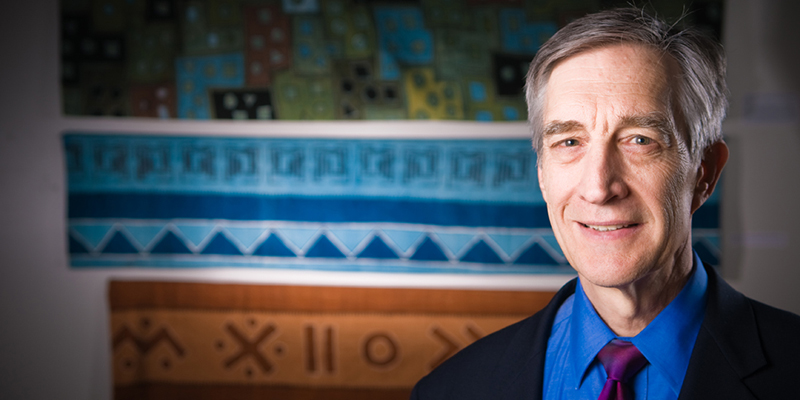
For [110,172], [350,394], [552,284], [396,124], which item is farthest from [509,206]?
[110,172]

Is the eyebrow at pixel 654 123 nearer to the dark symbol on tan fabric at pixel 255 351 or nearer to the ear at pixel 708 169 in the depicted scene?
the ear at pixel 708 169

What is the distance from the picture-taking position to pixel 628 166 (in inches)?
30.0

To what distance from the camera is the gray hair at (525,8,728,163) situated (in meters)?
0.78

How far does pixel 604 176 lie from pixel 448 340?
140 cm

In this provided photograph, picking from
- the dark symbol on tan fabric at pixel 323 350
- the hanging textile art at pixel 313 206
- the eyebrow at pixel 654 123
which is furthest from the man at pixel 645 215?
the dark symbol on tan fabric at pixel 323 350

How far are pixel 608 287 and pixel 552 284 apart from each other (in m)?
1.27

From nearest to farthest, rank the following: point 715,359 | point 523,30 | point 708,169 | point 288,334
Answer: point 715,359 < point 708,169 < point 523,30 < point 288,334

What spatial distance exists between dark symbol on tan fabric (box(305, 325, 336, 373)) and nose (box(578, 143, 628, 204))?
1.54m

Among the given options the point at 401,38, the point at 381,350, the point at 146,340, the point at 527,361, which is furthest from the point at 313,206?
the point at 527,361

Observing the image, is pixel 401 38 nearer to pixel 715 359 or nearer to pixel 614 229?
pixel 614 229

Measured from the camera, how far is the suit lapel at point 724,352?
2.33 ft

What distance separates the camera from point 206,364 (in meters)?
2.07

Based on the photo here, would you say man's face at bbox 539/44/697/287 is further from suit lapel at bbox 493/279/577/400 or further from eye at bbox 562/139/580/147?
suit lapel at bbox 493/279/577/400

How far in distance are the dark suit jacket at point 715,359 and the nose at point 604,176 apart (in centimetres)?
26
